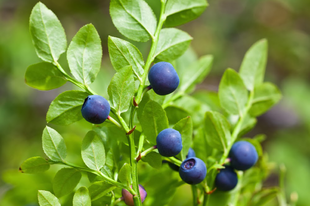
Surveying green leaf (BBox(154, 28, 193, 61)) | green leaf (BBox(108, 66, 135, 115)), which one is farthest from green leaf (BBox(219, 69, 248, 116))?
green leaf (BBox(108, 66, 135, 115))

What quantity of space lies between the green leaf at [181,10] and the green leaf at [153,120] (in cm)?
20

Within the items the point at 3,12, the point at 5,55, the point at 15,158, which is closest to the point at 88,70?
the point at 15,158

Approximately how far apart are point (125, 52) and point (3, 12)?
391cm

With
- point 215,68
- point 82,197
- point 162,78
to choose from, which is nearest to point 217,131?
point 162,78

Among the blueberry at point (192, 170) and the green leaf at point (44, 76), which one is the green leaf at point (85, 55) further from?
the blueberry at point (192, 170)

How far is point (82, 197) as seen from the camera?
1.63 feet

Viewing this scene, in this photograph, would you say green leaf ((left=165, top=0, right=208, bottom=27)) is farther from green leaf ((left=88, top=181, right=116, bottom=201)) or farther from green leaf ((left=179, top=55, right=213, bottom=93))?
green leaf ((left=88, top=181, right=116, bottom=201))

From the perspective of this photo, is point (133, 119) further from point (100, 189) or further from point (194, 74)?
point (194, 74)

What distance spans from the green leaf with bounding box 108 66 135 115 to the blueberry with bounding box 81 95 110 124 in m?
0.02

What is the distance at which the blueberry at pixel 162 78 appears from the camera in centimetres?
53

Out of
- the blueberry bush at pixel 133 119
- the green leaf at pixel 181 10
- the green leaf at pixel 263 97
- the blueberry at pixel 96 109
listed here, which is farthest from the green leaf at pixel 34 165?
the green leaf at pixel 263 97

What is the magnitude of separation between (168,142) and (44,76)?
0.82ft

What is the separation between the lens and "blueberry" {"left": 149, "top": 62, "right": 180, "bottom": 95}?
0.53m

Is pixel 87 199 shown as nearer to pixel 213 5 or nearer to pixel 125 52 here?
pixel 125 52
